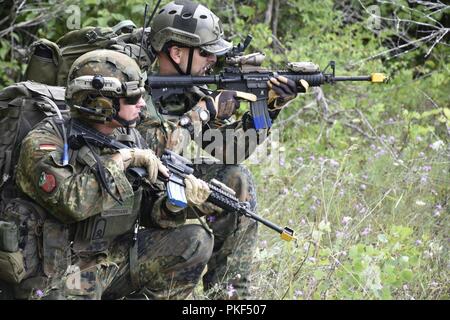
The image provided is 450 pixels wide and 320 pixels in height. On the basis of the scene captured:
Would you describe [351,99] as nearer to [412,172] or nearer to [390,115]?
[390,115]

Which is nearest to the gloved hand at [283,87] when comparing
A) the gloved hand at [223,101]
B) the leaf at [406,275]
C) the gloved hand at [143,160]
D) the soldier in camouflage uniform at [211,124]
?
the soldier in camouflage uniform at [211,124]

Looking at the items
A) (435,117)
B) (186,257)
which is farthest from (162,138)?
(435,117)

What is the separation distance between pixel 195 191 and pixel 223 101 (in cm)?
116

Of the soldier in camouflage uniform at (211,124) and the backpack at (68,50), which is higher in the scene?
the backpack at (68,50)

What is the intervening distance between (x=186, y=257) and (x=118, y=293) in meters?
0.44

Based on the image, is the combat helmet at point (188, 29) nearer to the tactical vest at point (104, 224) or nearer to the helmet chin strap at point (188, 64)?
the helmet chin strap at point (188, 64)

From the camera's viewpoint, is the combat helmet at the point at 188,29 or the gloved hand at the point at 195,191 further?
the combat helmet at the point at 188,29

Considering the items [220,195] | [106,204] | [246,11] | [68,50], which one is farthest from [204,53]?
[246,11]

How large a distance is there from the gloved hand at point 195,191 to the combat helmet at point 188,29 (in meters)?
1.14

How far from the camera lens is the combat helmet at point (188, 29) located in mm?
5238

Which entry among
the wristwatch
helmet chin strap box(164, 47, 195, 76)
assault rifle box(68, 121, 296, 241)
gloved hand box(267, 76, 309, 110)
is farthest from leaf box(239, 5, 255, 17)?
assault rifle box(68, 121, 296, 241)

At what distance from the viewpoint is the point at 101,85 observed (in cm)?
405

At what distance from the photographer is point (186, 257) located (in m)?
4.49

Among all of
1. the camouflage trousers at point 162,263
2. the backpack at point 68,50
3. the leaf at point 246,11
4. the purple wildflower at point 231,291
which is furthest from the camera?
the leaf at point 246,11
